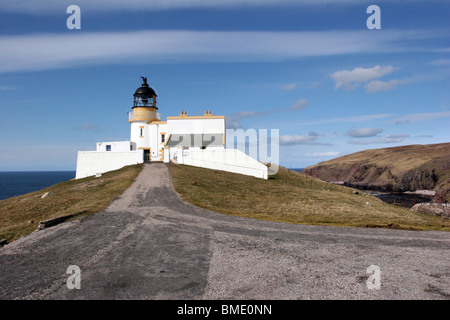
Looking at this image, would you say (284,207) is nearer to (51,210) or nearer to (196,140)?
(51,210)

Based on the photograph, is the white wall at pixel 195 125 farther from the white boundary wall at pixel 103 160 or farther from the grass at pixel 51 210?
the grass at pixel 51 210

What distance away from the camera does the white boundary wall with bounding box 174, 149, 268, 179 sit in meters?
42.7

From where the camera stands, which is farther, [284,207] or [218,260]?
[284,207]

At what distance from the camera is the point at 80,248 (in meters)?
11.7

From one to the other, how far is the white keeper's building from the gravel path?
27812mm

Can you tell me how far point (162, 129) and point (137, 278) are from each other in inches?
1742

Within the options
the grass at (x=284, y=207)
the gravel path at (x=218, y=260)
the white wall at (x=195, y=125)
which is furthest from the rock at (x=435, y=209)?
the white wall at (x=195, y=125)

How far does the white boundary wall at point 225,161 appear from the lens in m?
42.7

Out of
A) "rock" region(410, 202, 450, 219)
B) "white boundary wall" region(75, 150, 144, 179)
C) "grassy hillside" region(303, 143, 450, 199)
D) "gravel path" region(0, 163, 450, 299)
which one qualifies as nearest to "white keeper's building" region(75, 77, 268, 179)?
"white boundary wall" region(75, 150, 144, 179)

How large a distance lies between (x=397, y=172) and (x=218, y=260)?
101038 mm

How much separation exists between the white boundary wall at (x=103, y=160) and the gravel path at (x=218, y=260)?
101 ft

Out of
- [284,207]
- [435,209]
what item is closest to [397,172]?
[435,209]

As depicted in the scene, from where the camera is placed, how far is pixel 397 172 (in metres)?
96.7
